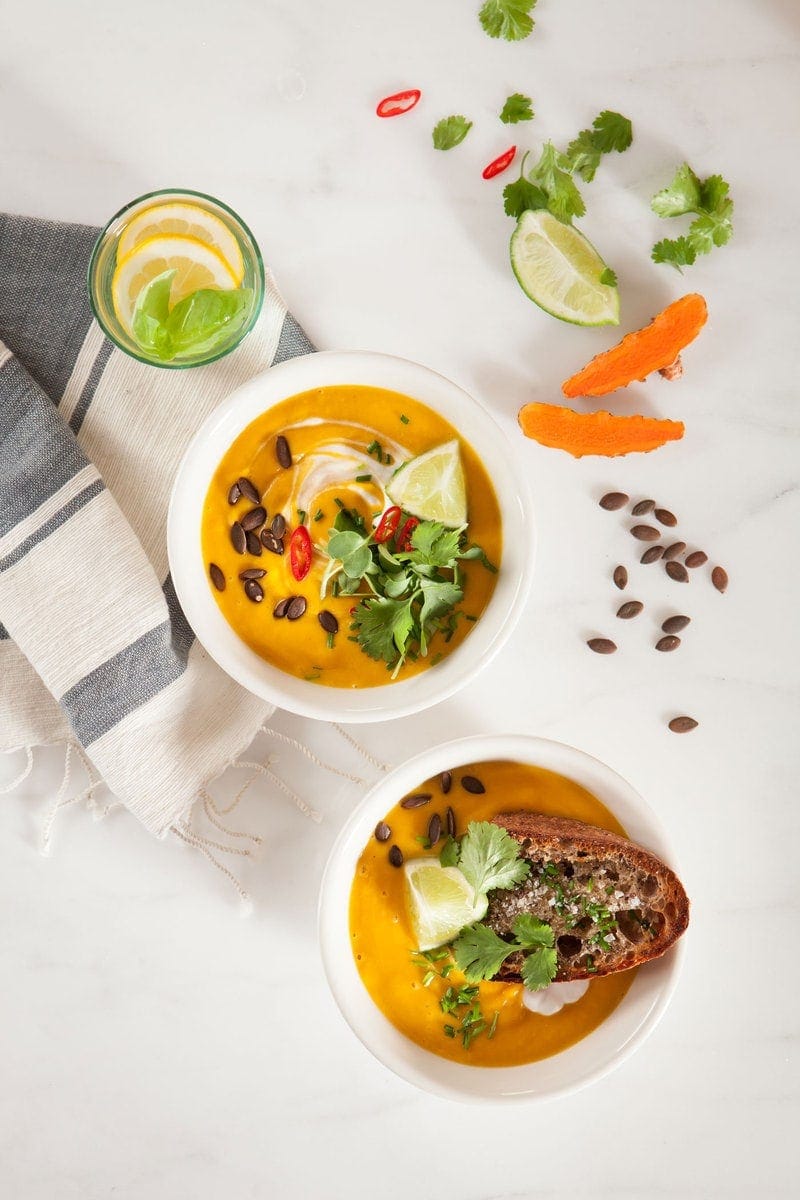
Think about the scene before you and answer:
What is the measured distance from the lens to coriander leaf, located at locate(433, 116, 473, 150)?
2.20 metres

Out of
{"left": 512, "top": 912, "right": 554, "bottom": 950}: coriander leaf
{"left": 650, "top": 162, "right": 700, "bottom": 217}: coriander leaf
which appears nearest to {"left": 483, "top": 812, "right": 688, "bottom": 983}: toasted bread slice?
{"left": 512, "top": 912, "right": 554, "bottom": 950}: coriander leaf

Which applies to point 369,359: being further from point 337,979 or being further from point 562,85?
point 337,979

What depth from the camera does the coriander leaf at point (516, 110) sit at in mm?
2191

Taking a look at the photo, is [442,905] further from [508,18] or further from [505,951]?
[508,18]

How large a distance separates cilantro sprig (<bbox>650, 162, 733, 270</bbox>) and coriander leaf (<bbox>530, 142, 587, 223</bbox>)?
0.18 m

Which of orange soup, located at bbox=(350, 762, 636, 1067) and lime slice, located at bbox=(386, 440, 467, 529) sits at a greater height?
lime slice, located at bbox=(386, 440, 467, 529)

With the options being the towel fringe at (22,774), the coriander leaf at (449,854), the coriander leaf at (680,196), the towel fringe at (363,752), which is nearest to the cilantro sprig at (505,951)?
the coriander leaf at (449,854)

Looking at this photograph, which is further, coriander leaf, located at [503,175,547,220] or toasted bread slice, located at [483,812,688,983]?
coriander leaf, located at [503,175,547,220]

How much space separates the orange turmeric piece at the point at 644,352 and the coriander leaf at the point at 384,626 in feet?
2.13

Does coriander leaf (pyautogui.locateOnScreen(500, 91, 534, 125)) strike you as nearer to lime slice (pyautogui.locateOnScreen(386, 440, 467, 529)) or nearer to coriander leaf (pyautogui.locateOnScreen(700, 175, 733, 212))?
coriander leaf (pyautogui.locateOnScreen(700, 175, 733, 212))

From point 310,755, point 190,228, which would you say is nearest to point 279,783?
point 310,755

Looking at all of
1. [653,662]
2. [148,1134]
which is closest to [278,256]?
[653,662]

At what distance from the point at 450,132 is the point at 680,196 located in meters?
0.53

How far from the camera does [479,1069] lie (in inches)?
83.0
